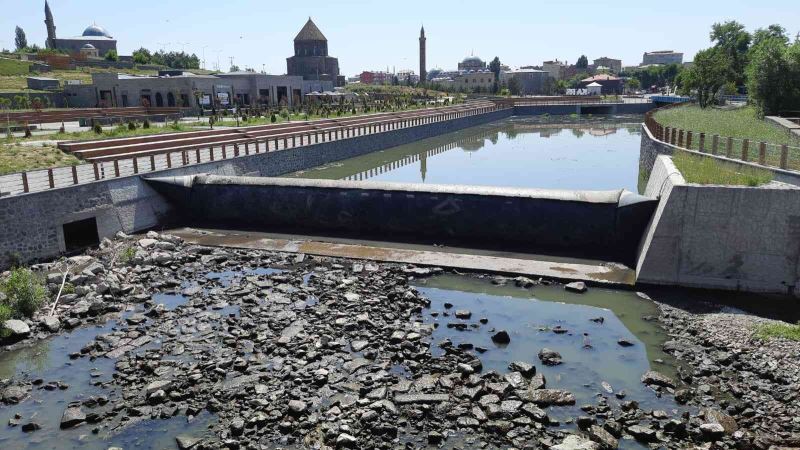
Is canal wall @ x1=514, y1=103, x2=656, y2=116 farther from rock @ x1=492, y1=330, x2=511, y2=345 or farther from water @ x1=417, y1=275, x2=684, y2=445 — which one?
rock @ x1=492, y1=330, x2=511, y2=345

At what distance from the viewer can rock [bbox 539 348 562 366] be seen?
11.8 m

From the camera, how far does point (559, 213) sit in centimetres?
1847

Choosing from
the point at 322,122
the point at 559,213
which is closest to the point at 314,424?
the point at 559,213

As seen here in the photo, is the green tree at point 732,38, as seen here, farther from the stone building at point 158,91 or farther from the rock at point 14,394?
the rock at point 14,394

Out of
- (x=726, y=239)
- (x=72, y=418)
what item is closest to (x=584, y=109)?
(x=726, y=239)

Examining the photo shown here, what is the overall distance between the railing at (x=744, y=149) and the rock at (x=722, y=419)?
1331cm

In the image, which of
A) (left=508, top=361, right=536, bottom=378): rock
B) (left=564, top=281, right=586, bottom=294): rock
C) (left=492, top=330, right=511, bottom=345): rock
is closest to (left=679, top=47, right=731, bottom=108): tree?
(left=564, top=281, right=586, bottom=294): rock

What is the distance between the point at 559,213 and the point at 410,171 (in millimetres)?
21189

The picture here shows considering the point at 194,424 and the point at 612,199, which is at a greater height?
the point at 612,199

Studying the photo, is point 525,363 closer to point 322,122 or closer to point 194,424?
point 194,424

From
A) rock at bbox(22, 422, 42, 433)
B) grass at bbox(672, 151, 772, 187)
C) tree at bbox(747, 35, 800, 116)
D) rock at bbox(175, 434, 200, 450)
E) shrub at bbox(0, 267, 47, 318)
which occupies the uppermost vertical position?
tree at bbox(747, 35, 800, 116)

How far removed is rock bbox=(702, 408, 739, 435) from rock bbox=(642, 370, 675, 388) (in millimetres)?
1020

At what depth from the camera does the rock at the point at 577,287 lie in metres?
15.4

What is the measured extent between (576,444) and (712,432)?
2.16m
